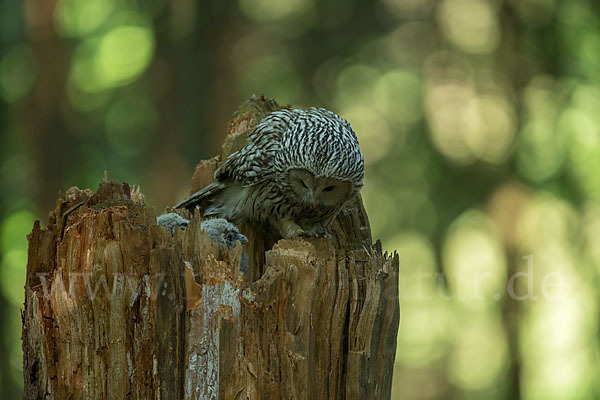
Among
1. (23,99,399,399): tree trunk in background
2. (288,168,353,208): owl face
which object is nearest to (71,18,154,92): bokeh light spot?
(288,168,353,208): owl face

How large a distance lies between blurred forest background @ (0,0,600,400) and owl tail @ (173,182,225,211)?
146 inches

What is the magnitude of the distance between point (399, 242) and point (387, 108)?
213cm

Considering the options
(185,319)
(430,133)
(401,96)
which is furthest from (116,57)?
(185,319)

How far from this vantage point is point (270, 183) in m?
4.54

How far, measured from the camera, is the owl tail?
464cm

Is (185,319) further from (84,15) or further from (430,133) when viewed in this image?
(84,15)

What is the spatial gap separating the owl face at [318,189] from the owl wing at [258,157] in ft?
0.67

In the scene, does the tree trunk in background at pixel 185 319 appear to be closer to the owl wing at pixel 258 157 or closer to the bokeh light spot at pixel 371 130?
the owl wing at pixel 258 157

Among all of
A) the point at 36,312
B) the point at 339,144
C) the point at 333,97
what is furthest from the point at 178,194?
the point at 36,312

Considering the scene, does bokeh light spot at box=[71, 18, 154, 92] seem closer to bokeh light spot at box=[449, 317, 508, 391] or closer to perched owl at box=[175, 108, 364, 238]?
perched owl at box=[175, 108, 364, 238]

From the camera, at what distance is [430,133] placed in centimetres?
985

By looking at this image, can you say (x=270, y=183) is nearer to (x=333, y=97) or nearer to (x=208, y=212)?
(x=208, y=212)

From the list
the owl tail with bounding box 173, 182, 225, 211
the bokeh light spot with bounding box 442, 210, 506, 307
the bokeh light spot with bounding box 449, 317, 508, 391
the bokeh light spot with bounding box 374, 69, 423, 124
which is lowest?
the bokeh light spot with bounding box 449, 317, 508, 391

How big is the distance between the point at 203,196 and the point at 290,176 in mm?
728
